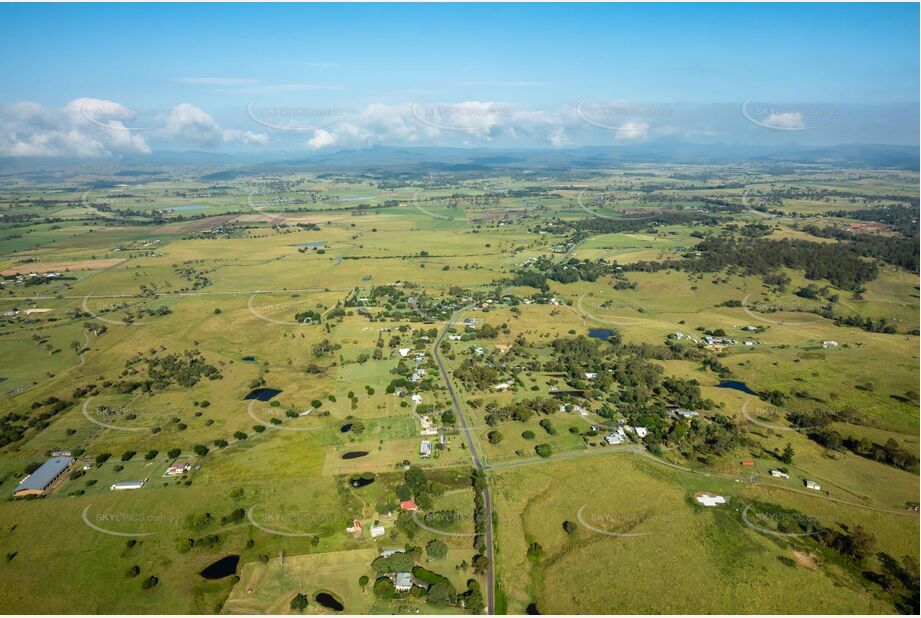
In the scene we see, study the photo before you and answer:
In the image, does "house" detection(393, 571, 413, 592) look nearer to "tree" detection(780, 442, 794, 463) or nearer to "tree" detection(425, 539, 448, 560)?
"tree" detection(425, 539, 448, 560)

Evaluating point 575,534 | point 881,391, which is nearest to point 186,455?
point 575,534

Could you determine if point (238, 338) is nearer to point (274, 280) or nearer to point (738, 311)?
point (274, 280)

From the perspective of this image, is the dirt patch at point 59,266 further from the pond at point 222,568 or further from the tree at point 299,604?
the tree at point 299,604

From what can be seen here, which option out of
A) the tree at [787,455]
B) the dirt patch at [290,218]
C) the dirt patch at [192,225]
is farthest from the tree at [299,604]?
the dirt patch at [290,218]

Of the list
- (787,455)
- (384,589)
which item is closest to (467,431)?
(384,589)

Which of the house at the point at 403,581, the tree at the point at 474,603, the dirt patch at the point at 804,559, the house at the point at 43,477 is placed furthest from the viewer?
the house at the point at 43,477

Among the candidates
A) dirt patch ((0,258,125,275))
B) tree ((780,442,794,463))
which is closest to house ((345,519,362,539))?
tree ((780,442,794,463))

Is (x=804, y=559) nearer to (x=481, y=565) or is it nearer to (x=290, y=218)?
(x=481, y=565)

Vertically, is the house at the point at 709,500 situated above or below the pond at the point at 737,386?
above
